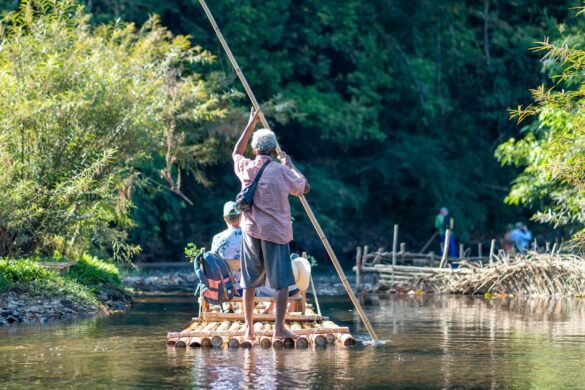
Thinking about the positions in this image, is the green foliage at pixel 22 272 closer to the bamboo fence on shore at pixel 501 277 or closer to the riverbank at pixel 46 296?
the riverbank at pixel 46 296

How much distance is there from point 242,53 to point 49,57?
16.6m

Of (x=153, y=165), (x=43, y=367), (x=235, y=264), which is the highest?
(x=153, y=165)

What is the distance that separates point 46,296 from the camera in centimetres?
1691

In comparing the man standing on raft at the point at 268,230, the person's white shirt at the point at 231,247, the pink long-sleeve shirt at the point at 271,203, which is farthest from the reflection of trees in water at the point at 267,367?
the person's white shirt at the point at 231,247

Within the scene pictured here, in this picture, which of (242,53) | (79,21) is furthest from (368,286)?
(242,53)

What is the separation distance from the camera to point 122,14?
32531 mm

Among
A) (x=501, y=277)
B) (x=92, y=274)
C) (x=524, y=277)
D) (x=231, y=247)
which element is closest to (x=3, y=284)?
(x=92, y=274)

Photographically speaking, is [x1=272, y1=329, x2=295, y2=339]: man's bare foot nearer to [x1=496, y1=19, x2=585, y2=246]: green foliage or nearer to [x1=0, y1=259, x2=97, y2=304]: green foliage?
[x1=496, y1=19, x2=585, y2=246]: green foliage

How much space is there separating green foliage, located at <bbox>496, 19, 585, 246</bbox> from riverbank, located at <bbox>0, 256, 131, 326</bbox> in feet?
21.2

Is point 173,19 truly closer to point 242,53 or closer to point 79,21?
point 242,53

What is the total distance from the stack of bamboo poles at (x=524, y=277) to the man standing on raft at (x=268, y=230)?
11.0m

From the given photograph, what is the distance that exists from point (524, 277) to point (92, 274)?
7913 millimetres

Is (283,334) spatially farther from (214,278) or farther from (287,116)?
(287,116)

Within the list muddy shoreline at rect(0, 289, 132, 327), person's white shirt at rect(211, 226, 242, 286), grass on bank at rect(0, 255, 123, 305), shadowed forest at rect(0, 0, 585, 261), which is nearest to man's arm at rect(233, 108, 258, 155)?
person's white shirt at rect(211, 226, 242, 286)
